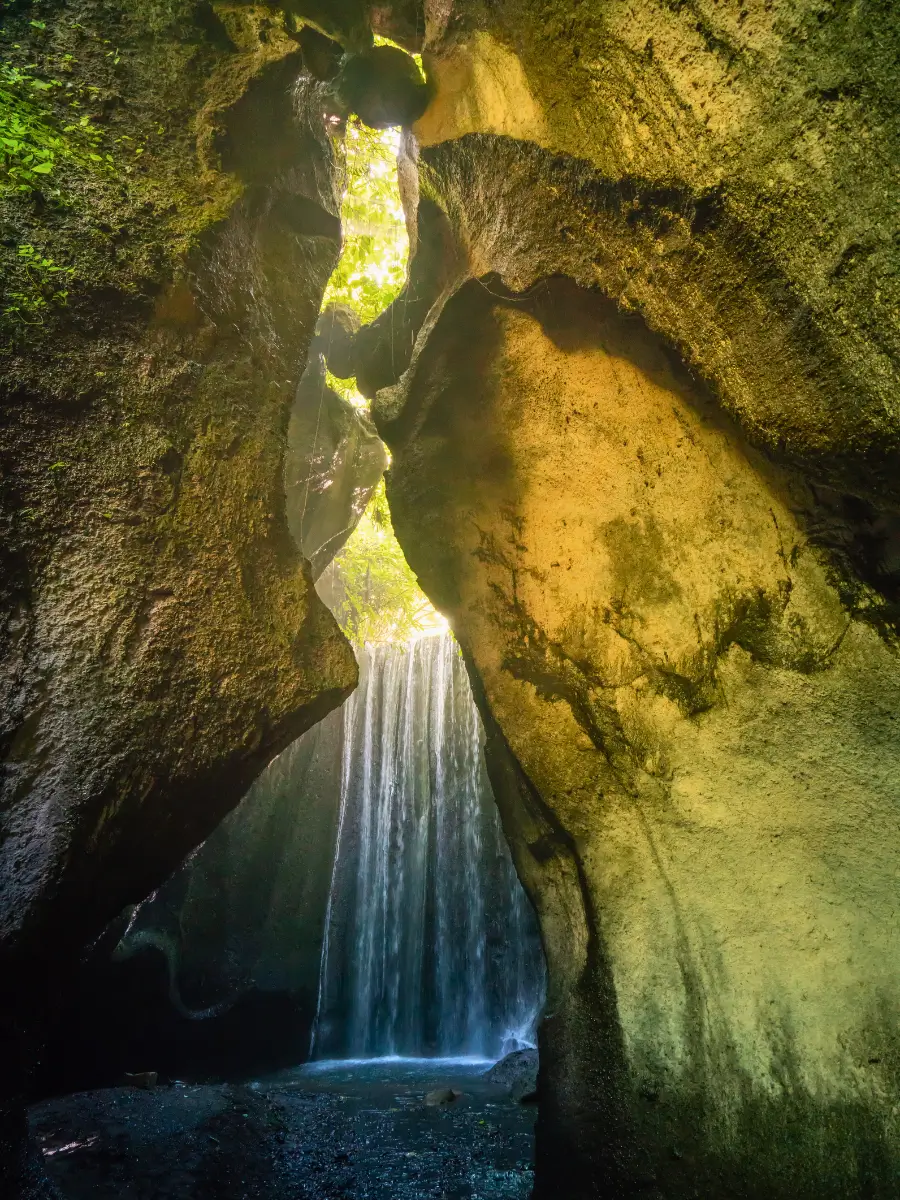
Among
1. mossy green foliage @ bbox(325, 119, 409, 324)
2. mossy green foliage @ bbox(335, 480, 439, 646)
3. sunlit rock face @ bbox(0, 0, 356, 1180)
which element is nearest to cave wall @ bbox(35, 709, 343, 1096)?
mossy green foliage @ bbox(335, 480, 439, 646)

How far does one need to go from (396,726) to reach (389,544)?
5179 millimetres

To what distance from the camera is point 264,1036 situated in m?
12.6

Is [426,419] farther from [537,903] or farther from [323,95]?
[537,903]

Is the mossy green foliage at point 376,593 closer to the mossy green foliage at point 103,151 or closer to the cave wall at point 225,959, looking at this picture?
the cave wall at point 225,959

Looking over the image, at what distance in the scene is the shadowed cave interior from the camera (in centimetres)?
266

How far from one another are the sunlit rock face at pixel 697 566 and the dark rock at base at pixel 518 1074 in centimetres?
475

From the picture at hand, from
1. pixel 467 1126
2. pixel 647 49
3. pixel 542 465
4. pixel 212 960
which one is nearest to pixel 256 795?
pixel 212 960

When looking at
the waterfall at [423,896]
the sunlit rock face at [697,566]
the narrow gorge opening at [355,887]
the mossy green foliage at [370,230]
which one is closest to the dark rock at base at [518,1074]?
the narrow gorge opening at [355,887]

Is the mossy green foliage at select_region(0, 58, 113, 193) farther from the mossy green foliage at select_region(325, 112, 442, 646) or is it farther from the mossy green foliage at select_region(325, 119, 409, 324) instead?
the mossy green foliage at select_region(325, 119, 409, 324)

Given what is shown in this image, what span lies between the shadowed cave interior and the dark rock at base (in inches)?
56.8

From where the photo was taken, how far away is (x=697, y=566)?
3.86 m

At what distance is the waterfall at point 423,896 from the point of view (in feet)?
43.7

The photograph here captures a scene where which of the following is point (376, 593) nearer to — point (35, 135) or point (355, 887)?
point (355, 887)

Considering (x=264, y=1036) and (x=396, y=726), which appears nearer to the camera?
(x=264, y=1036)
